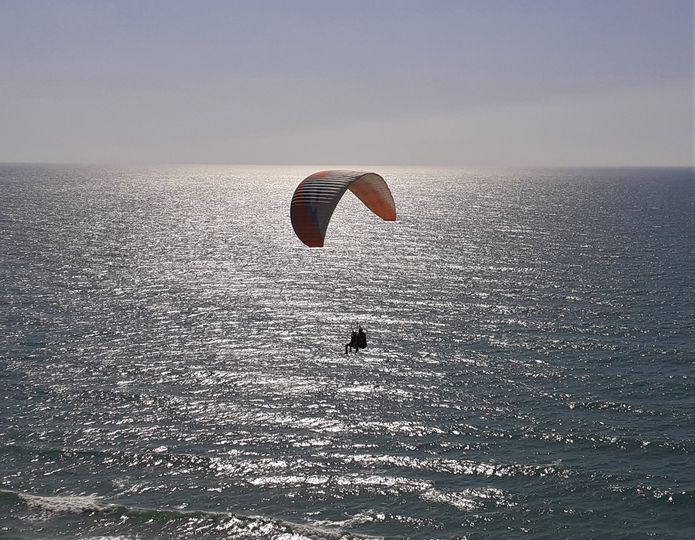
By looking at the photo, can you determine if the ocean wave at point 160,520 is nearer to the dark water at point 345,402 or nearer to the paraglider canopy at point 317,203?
the dark water at point 345,402

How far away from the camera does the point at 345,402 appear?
2039 inches

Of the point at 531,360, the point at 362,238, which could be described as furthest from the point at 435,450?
the point at 362,238

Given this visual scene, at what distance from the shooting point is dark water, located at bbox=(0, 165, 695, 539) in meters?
38.4

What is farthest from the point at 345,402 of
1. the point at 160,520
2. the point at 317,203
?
the point at 317,203

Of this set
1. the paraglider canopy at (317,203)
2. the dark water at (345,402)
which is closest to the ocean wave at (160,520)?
the dark water at (345,402)

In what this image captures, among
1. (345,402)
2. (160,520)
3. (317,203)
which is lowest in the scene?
(160,520)

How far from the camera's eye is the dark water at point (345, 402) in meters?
38.4

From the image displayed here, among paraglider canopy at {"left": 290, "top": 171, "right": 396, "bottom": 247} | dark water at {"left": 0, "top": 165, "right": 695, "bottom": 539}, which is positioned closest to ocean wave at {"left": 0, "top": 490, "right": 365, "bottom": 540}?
dark water at {"left": 0, "top": 165, "right": 695, "bottom": 539}

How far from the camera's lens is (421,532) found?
120 feet

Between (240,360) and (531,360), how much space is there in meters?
26.9

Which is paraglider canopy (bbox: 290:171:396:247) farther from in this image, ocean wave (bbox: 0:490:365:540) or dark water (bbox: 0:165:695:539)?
ocean wave (bbox: 0:490:365:540)

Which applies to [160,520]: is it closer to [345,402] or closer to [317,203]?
[345,402]

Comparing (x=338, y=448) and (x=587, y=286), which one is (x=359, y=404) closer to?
(x=338, y=448)

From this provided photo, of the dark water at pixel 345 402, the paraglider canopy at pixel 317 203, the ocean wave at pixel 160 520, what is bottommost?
the ocean wave at pixel 160 520
